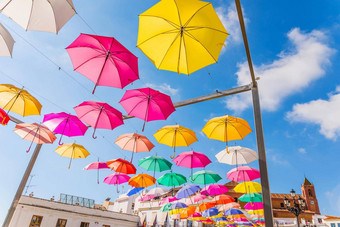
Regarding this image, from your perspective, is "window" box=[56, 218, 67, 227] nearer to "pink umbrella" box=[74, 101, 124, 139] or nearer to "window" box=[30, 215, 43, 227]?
"window" box=[30, 215, 43, 227]

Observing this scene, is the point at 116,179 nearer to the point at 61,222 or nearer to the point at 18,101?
the point at 18,101

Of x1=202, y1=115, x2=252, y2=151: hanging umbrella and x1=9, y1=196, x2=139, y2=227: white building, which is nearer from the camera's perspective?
x1=202, y1=115, x2=252, y2=151: hanging umbrella

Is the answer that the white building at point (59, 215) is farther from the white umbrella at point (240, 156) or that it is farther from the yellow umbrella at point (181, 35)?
the yellow umbrella at point (181, 35)

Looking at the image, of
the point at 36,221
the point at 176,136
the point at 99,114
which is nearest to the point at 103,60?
the point at 99,114

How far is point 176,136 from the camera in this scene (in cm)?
841

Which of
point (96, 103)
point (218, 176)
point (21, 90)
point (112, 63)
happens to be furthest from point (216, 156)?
point (21, 90)

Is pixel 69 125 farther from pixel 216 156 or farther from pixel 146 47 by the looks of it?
pixel 216 156

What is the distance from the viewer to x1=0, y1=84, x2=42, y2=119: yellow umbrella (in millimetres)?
6688

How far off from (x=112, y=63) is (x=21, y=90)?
4.16 m

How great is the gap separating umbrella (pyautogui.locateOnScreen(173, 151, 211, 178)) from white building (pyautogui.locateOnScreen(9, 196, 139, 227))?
72.1 ft

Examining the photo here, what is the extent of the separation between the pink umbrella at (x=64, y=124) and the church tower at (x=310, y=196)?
3006 inches

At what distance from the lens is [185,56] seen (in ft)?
14.9

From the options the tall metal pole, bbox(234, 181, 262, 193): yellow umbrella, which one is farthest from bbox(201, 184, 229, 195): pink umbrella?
the tall metal pole

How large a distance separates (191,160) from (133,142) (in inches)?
111
